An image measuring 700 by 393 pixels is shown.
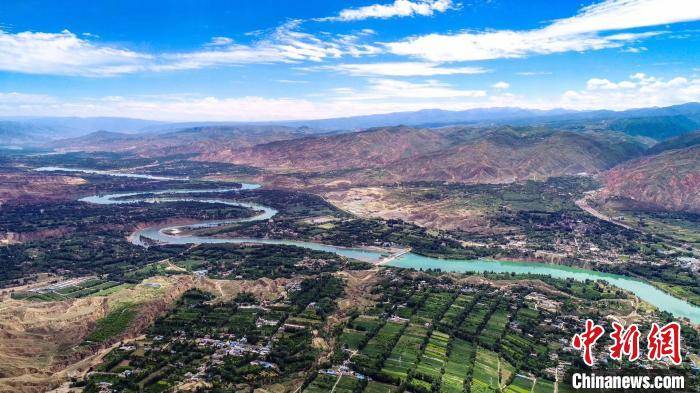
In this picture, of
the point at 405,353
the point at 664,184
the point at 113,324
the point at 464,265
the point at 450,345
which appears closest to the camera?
the point at 405,353

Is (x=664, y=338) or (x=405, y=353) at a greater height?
(x=664, y=338)

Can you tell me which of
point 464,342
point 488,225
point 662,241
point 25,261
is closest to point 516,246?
point 488,225

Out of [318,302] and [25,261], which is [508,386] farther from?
[25,261]

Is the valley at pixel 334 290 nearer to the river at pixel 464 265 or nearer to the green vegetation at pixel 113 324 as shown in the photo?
the green vegetation at pixel 113 324

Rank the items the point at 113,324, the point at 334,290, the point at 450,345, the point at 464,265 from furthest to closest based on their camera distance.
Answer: the point at 464,265
the point at 334,290
the point at 113,324
the point at 450,345

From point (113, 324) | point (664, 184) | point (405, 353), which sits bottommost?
point (405, 353)

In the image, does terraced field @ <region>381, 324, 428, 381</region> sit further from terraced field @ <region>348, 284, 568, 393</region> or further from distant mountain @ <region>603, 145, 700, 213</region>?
distant mountain @ <region>603, 145, 700, 213</region>

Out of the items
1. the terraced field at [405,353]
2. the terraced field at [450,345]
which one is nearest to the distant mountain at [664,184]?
the terraced field at [450,345]

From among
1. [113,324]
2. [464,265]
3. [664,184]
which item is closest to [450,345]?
[464,265]

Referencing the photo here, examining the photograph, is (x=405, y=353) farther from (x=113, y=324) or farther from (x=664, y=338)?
(x=113, y=324)
